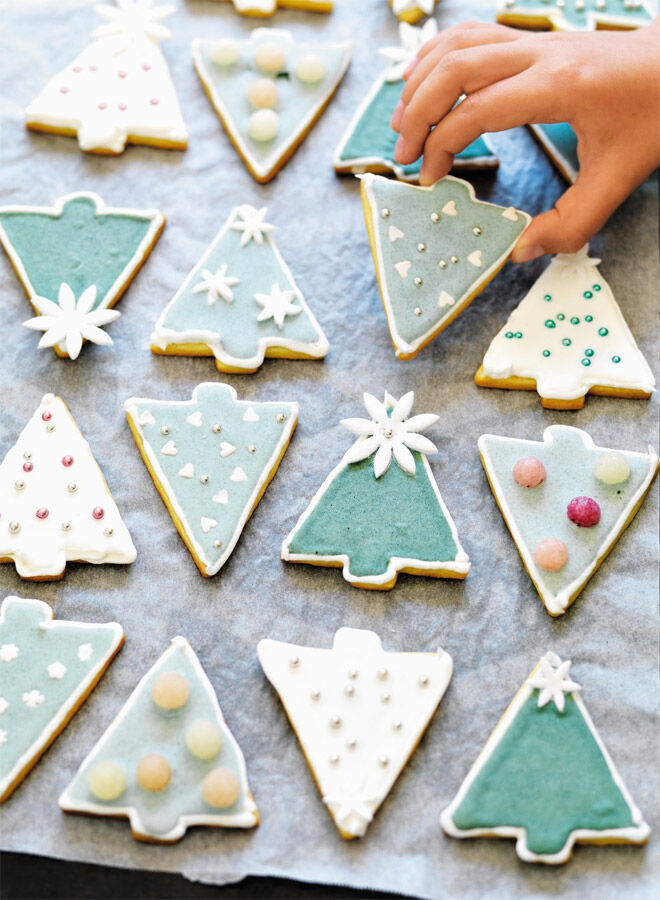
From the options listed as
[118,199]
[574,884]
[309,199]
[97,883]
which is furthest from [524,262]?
[97,883]

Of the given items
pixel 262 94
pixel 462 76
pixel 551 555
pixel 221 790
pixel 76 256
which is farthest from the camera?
pixel 262 94

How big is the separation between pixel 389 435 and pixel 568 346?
1.05 ft

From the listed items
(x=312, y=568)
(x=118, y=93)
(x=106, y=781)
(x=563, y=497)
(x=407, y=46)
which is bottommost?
(x=106, y=781)

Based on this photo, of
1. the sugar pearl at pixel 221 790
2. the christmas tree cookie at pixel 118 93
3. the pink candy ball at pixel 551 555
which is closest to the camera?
the sugar pearl at pixel 221 790

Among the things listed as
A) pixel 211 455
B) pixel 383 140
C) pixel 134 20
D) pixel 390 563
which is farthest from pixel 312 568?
pixel 134 20

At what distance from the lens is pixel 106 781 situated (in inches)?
46.4

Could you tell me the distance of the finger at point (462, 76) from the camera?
1422 mm

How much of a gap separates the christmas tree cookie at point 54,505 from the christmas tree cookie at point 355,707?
280 millimetres

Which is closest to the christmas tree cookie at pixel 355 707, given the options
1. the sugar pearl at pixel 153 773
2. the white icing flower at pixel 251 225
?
the sugar pearl at pixel 153 773

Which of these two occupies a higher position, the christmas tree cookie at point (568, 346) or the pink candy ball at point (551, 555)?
the christmas tree cookie at point (568, 346)

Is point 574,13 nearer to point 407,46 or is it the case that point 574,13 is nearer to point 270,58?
point 407,46

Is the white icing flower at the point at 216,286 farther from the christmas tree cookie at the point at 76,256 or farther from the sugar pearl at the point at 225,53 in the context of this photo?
the sugar pearl at the point at 225,53

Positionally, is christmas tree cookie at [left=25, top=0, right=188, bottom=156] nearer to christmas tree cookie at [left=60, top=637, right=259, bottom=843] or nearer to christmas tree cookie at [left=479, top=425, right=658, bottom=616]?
christmas tree cookie at [left=479, top=425, right=658, bottom=616]

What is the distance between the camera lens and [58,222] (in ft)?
5.09
